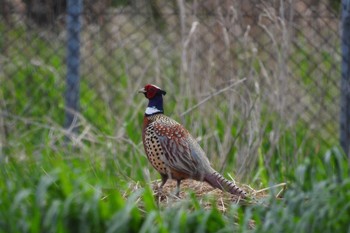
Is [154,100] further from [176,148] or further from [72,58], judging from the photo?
[72,58]

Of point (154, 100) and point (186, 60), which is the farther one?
point (186, 60)

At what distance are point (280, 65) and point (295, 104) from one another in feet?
1.85

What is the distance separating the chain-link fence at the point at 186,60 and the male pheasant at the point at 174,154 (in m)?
0.71

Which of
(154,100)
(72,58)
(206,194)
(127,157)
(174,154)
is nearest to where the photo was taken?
(206,194)

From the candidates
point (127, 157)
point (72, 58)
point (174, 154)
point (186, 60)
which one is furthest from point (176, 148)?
point (72, 58)

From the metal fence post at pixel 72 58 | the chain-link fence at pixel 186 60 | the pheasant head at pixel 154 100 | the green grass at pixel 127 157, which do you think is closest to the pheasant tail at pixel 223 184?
the green grass at pixel 127 157

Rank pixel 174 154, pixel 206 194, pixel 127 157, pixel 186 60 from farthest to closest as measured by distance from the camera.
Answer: pixel 186 60
pixel 127 157
pixel 174 154
pixel 206 194

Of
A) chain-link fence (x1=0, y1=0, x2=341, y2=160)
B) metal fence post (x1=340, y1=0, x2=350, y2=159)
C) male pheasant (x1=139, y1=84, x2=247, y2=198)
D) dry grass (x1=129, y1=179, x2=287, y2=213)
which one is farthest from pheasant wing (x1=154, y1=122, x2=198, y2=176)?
A: metal fence post (x1=340, y1=0, x2=350, y2=159)

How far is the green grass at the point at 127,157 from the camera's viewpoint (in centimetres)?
363

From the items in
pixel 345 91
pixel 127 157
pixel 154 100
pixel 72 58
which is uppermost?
pixel 72 58

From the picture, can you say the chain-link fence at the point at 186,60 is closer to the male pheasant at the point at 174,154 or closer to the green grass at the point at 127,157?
the green grass at the point at 127,157

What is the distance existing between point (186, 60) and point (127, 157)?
0.66m

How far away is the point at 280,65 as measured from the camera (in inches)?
212

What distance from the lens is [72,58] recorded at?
235 inches
